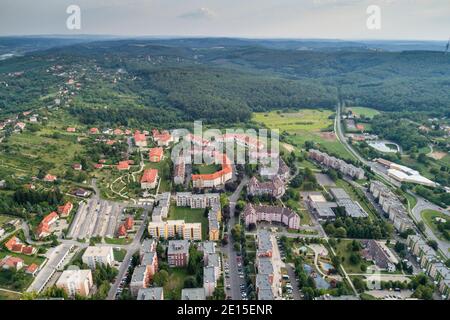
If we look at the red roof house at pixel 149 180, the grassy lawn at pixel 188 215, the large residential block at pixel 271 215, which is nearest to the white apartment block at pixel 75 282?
the grassy lawn at pixel 188 215

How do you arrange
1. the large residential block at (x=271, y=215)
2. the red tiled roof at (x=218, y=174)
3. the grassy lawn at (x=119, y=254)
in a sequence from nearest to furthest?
the grassy lawn at (x=119, y=254)
the large residential block at (x=271, y=215)
the red tiled roof at (x=218, y=174)

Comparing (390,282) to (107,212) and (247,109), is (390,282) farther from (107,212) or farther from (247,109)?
(247,109)

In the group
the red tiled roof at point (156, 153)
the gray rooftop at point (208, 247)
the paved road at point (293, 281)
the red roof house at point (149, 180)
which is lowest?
the paved road at point (293, 281)

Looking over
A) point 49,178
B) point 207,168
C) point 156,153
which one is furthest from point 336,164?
point 49,178

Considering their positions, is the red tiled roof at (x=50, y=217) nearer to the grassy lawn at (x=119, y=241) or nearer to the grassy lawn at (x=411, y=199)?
the grassy lawn at (x=119, y=241)

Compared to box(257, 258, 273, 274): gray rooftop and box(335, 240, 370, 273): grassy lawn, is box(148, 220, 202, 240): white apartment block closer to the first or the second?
box(257, 258, 273, 274): gray rooftop

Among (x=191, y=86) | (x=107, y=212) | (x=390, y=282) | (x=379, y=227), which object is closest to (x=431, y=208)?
(x=379, y=227)
